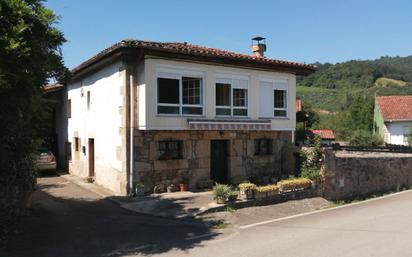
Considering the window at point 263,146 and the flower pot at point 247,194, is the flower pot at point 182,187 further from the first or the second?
the window at point 263,146

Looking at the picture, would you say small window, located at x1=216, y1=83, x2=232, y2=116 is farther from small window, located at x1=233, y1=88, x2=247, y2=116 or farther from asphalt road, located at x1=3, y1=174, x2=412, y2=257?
Result: asphalt road, located at x1=3, y1=174, x2=412, y2=257

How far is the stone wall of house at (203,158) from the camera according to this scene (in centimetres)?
1560

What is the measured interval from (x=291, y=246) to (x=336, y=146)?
61.4ft

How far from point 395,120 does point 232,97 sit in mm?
33267

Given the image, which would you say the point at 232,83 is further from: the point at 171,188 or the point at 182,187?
the point at 171,188

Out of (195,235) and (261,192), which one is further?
(261,192)

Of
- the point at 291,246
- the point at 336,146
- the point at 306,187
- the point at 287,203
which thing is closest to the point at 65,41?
the point at 291,246

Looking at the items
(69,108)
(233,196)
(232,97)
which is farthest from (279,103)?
(69,108)

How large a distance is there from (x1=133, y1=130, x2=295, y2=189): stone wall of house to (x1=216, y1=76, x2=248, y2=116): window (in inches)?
34.8

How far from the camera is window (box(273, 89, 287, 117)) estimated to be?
1908 centimetres

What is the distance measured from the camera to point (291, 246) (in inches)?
368

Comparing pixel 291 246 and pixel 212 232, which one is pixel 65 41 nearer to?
pixel 212 232

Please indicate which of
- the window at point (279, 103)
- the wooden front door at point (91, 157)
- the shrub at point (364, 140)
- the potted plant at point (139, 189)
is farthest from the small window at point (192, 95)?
the shrub at point (364, 140)

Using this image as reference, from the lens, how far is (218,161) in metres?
17.8
